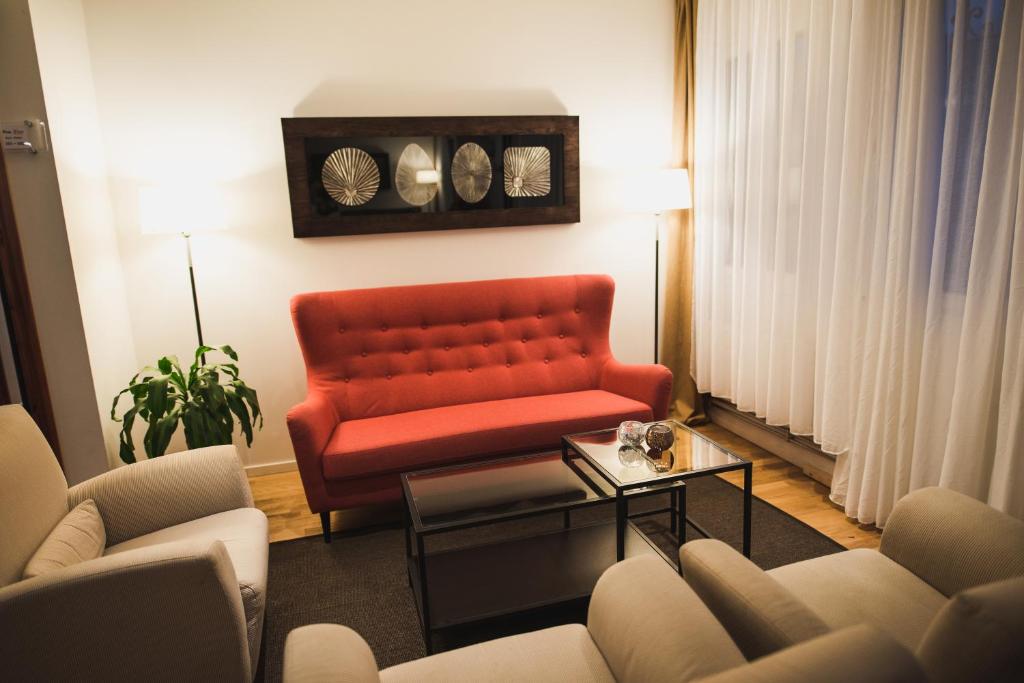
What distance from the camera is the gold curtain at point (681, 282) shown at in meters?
3.65

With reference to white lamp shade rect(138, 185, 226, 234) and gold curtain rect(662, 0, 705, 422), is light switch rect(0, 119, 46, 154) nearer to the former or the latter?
white lamp shade rect(138, 185, 226, 234)

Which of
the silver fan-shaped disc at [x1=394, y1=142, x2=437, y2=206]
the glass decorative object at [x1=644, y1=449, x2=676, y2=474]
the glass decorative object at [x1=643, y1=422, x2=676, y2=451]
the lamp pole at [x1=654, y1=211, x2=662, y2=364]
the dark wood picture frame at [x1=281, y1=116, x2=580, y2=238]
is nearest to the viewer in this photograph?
the glass decorative object at [x1=644, y1=449, x2=676, y2=474]

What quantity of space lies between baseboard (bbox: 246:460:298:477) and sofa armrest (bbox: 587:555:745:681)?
2566mm

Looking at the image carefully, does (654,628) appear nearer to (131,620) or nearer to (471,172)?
(131,620)

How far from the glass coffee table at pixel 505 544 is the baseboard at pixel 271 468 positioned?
1432 mm

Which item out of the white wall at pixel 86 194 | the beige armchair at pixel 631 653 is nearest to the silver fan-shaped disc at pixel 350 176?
the white wall at pixel 86 194

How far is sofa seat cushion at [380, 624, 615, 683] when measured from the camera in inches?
47.7

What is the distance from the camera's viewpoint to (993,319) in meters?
1.96

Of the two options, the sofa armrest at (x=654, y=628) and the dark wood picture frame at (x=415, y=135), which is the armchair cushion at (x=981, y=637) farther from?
the dark wood picture frame at (x=415, y=135)

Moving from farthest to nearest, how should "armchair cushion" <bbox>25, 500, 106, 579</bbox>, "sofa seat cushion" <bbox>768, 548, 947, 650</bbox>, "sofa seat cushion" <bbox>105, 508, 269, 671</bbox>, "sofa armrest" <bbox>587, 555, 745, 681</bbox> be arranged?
"sofa seat cushion" <bbox>105, 508, 269, 671</bbox>
"armchair cushion" <bbox>25, 500, 106, 579</bbox>
"sofa seat cushion" <bbox>768, 548, 947, 650</bbox>
"sofa armrest" <bbox>587, 555, 745, 681</bbox>

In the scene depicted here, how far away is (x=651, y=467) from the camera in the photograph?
2.17 metres

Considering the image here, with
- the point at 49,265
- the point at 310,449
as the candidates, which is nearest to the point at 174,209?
the point at 49,265

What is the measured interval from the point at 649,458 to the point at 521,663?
1144mm

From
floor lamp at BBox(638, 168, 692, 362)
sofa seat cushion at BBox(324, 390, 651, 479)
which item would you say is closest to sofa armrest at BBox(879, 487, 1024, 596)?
sofa seat cushion at BBox(324, 390, 651, 479)
